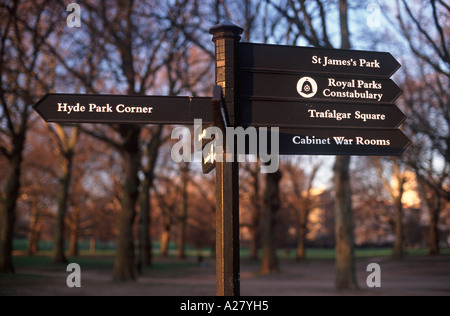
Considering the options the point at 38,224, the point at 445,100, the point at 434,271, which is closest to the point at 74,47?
the point at 445,100

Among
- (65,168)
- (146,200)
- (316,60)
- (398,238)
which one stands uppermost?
(65,168)

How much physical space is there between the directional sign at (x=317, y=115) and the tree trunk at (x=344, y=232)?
12949 millimetres

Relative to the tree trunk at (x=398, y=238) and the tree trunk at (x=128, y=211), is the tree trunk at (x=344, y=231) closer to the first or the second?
the tree trunk at (x=128, y=211)

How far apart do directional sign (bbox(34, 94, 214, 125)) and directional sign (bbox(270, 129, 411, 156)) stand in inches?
27.8

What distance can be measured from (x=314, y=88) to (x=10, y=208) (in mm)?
20666

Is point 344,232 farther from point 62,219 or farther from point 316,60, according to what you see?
point 62,219

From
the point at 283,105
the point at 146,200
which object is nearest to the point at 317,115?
the point at 283,105

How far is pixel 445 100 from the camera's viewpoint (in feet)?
61.6

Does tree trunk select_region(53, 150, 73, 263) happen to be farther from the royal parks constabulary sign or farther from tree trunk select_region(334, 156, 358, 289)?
the royal parks constabulary sign

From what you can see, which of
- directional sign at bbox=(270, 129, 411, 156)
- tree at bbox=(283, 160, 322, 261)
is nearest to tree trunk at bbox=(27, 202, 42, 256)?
tree at bbox=(283, 160, 322, 261)

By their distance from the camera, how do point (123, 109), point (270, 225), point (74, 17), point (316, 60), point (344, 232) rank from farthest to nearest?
point (270, 225) < point (344, 232) < point (74, 17) < point (316, 60) < point (123, 109)

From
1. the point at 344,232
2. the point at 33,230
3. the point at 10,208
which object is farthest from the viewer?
the point at 33,230

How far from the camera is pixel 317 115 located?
409cm

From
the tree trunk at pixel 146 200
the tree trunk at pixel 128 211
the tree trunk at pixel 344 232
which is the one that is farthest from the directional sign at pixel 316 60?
the tree trunk at pixel 146 200
